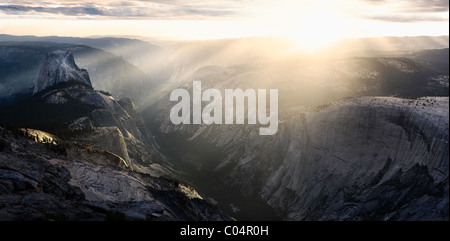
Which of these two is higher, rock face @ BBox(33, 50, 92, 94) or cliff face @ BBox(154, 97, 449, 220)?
rock face @ BBox(33, 50, 92, 94)

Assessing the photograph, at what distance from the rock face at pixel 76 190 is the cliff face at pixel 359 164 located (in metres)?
36.6

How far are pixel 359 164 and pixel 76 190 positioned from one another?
6937cm

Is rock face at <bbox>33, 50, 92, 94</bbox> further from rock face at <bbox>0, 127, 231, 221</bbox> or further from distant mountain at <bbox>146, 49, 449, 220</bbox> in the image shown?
rock face at <bbox>0, 127, 231, 221</bbox>

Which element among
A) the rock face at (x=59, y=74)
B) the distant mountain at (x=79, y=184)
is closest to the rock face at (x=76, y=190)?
the distant mountain at (x=79, y=184)

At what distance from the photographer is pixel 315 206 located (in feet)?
293

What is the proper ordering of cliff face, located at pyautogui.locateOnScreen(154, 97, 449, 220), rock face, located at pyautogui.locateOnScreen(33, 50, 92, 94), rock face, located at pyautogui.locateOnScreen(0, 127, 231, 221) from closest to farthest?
rock face, located at pyautogui.locateOnScreen(0, 127, 231, 221), cliff face, located at pyautogui.locateOnScreen(154, 97, 449, 220), rock face, located at pyautogui.locateOnScreen(33, 50, 92, 94)

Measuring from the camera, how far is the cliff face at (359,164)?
7144cm

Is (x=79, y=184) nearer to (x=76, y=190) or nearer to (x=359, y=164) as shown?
(x=76, y=190)

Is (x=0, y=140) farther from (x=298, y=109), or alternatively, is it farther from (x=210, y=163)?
(x=298, y=109)

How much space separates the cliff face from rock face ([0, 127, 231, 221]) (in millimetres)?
36592

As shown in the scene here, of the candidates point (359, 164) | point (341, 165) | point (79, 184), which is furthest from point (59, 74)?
point (359, 164)

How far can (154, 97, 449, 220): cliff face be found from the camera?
71.4 meters

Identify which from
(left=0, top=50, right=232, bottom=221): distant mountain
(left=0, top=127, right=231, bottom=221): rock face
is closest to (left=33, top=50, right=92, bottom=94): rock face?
(left=0, top=50, right=232, bottom=221): distant mountain
